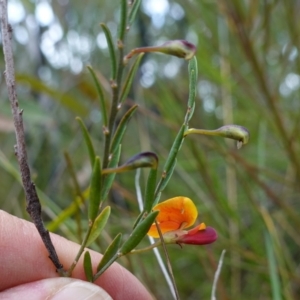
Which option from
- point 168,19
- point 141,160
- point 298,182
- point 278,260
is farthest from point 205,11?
point 168,19

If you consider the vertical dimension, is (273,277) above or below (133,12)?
below

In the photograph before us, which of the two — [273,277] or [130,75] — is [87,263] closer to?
[130,75]

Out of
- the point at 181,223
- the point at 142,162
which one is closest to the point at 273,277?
the point at 181,223

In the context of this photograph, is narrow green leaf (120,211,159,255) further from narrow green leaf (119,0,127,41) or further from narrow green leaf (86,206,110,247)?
narrow green leaf (119,0,127,41)

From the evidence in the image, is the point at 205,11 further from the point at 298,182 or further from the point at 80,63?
the point at 80,63

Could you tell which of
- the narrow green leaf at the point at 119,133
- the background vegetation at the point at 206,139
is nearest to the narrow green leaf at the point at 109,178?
the narrow green leaf at the point at 119,133

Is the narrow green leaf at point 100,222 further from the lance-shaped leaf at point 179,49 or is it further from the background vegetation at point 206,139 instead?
the background vegetation at point 206,139

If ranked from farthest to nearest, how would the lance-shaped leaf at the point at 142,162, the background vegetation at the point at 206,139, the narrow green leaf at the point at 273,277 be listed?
the background vegetation at the point at 206,139 < the narrow green leaf at the point at 273,277 < the lance-shaped leaf at the point at 142,162
